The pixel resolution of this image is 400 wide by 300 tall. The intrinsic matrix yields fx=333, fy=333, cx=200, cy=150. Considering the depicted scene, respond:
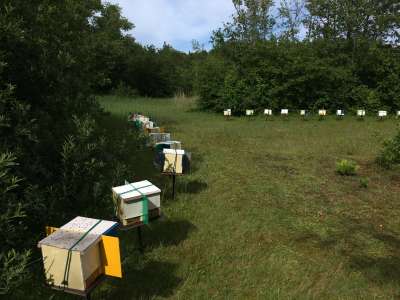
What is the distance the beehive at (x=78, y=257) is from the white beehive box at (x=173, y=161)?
2.86 m

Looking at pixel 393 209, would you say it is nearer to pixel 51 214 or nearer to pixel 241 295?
pixel 241 295

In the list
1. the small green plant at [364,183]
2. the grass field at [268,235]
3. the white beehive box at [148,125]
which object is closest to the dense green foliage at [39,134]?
the grass field at [268,235]

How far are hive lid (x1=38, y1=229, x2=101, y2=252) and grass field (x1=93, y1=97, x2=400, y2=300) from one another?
1.00 meters

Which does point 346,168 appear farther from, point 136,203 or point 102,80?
point 102,80

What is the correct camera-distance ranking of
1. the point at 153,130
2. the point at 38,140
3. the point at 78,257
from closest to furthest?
the point at 78,257 → the point at 38,140 → the point at 153,130

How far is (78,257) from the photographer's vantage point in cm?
248

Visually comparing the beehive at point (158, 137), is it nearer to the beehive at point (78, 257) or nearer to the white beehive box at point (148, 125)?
the white beehive box at point (148, 125)

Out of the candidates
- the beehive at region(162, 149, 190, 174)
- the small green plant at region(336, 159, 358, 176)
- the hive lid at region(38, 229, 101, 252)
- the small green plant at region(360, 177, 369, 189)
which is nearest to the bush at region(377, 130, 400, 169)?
the small green plant at region(336, 159, 358, 176)

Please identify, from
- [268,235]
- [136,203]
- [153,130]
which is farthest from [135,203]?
[153,130]

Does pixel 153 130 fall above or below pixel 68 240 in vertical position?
above

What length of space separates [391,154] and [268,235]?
539cm

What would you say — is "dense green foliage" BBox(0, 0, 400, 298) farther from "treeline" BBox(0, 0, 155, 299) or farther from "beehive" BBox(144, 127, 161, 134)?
"beehive" BBox(144, 127, 161, 134)

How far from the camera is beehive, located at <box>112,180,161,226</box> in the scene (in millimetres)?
3734

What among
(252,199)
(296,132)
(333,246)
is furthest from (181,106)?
(333,246)
